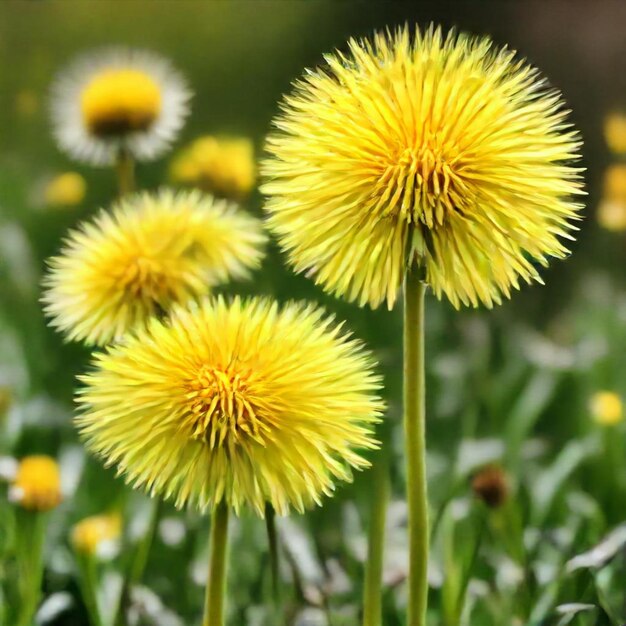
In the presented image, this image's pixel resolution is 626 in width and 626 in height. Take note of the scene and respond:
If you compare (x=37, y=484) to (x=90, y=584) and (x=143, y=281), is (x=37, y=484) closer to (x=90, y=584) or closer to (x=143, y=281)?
(x=90, y=584)

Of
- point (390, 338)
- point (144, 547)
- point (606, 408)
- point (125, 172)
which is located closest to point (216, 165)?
point (125, 172)

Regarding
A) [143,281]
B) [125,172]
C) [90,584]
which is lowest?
[90,584]

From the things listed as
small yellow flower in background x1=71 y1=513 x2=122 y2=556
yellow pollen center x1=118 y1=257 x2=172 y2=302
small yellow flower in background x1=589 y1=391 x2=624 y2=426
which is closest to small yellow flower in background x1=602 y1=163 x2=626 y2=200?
small yellow flower in background x1=589 y1=391 x2=624 y2=426

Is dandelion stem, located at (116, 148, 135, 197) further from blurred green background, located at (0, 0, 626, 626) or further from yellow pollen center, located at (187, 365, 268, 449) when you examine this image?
yellow pollen center, located at (187, 365, 268, 449)

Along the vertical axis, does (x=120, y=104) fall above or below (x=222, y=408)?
above

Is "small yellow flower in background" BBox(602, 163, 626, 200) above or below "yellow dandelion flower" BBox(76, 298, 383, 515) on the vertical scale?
above

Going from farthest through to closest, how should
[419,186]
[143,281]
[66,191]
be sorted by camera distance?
[66,191], [143,281], [419,186]

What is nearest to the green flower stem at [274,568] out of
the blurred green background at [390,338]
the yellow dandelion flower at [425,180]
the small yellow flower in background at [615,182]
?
the blurred green background at [390,338]

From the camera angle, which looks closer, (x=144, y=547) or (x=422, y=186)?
(x=422, y=186)

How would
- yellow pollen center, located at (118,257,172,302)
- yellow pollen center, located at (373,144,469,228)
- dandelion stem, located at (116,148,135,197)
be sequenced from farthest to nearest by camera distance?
dandelion stem, located at (116,148,135,197) → yellow pollen center, located at (118,257,172,302) → yellow pollen center, located at (373,144,469,228)
